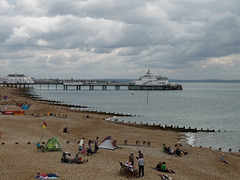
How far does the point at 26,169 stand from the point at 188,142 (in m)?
17.1

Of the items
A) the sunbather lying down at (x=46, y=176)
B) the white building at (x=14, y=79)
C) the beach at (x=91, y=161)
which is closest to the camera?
the sunbather lying down at (x=46, y=176)

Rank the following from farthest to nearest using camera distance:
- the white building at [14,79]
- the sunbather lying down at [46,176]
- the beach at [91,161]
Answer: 1. the white building at [14,79]
2. the beach at [91,161]
3. the sunbather lying down at [46,176]

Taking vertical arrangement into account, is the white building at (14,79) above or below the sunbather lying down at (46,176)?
above

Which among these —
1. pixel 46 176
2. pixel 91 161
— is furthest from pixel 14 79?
pixel 46 176

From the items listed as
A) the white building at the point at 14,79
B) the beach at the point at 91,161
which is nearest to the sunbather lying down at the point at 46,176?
the beach at the point at 91,161

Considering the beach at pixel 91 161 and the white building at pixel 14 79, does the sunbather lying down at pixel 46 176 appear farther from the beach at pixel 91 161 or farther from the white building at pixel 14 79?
the white building at pixel 14 79

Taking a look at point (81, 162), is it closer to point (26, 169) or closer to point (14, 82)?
point (26, 169)

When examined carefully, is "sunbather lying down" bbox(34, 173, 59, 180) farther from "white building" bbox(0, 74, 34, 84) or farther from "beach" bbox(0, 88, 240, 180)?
"white building" bbox(0, 74, 34, 84)

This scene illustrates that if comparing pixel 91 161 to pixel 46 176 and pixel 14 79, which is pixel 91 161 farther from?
pixel 14 79

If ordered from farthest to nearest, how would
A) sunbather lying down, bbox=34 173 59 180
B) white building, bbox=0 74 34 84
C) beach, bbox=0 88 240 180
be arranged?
1. white building, bbox=0 74 34 84
2. beach, bbox=0 88 240 180
3. sunbather lying down, bbox=34 173 59 180

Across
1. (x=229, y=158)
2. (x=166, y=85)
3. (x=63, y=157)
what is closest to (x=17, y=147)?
(x=63, y=157)

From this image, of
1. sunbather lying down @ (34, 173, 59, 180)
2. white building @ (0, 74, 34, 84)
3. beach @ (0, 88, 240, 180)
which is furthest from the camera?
white building @ (0, 74, 34, 84)

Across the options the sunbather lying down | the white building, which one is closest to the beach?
the sunbather lying down

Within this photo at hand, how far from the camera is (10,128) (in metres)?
23.5
